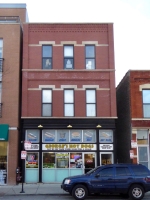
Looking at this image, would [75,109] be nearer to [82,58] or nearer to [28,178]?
[82,58]

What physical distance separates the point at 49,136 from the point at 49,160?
→ 174 centimetres

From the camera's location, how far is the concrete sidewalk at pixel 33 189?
1898cm

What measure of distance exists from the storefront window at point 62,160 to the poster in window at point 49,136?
3.78ft

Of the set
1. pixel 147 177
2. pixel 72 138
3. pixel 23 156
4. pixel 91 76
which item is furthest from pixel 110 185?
pixel 91 76

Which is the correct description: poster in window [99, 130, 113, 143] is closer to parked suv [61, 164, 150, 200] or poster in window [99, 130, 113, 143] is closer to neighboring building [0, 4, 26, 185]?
neighboring building [0, 4, 26, 185]

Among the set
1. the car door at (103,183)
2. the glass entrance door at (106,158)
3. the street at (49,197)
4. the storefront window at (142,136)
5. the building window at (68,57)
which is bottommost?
the street at (49,197)

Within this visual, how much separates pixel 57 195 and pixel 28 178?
16.9ft

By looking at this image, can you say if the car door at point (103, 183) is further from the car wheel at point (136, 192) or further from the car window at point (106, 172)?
the car wheel at point (136, 192)

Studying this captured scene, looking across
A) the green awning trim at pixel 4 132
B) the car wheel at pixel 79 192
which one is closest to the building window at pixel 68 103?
the green awning trim at pixel 4 132

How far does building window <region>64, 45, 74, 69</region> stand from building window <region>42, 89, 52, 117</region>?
245 centimetres

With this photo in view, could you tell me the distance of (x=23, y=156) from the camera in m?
19.6

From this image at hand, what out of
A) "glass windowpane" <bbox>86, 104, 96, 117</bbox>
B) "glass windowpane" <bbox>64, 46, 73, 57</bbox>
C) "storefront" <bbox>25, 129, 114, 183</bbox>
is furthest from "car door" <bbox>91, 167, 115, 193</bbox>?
"glass windowpane" <bbox>64, 46, 73, 57</bbox>

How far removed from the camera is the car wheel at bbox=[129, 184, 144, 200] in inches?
651

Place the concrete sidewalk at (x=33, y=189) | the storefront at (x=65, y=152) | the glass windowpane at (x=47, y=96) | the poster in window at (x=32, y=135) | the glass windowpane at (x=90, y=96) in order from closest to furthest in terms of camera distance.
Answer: the concrete sidewalk at (x=33, y=189) < the storefront at (x=65, y=152) < the poster in window at (x=32, y=135) < the glass windowpane at (x=47, y=96) < the glass windowpane at (x=90, y=96)
